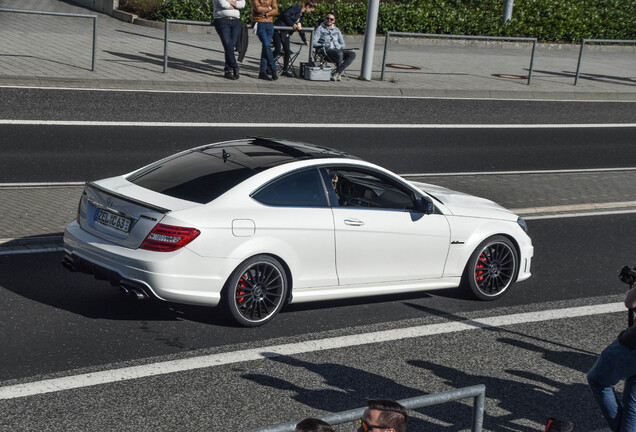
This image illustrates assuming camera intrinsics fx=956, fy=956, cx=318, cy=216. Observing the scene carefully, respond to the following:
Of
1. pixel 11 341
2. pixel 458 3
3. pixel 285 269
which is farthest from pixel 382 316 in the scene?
pixel 458 3

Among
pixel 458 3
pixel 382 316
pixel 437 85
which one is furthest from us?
pixel 458 3

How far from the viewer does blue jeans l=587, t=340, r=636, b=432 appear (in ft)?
19.9

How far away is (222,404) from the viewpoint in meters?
6.86

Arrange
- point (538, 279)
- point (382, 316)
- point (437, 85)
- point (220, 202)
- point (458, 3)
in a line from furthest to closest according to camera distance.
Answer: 1. point (458, 3)
2. point (437, 85)
3. point (538, 279)
4. point (382, 316)
5. point (220, 202)

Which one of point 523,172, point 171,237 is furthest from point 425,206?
point 523,172

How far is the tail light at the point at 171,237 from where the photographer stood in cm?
795

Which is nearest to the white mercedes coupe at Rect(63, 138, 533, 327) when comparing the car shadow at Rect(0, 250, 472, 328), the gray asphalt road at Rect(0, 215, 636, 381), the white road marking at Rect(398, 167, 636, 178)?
the gray asphalt road at Rect(0, 215, 636, 381)

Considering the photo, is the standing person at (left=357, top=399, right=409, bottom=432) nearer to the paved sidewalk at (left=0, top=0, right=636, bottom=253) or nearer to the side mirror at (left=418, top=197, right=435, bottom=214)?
the side mirror at (left=418, top=197, right=435, bottom=214)

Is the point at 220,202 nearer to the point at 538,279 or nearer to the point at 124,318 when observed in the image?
the point at 124,318

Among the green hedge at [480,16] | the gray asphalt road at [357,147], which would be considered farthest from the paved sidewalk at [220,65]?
the gray asphalt road at [357,147]

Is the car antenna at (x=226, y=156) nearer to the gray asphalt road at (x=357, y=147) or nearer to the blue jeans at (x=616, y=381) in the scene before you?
the blue jeans at (x=616, y=381)

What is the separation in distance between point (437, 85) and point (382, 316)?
52.1ft

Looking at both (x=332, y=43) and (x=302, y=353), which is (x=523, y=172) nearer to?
(x=332, y=43)

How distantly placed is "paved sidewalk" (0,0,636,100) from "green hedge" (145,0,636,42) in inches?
22.8
